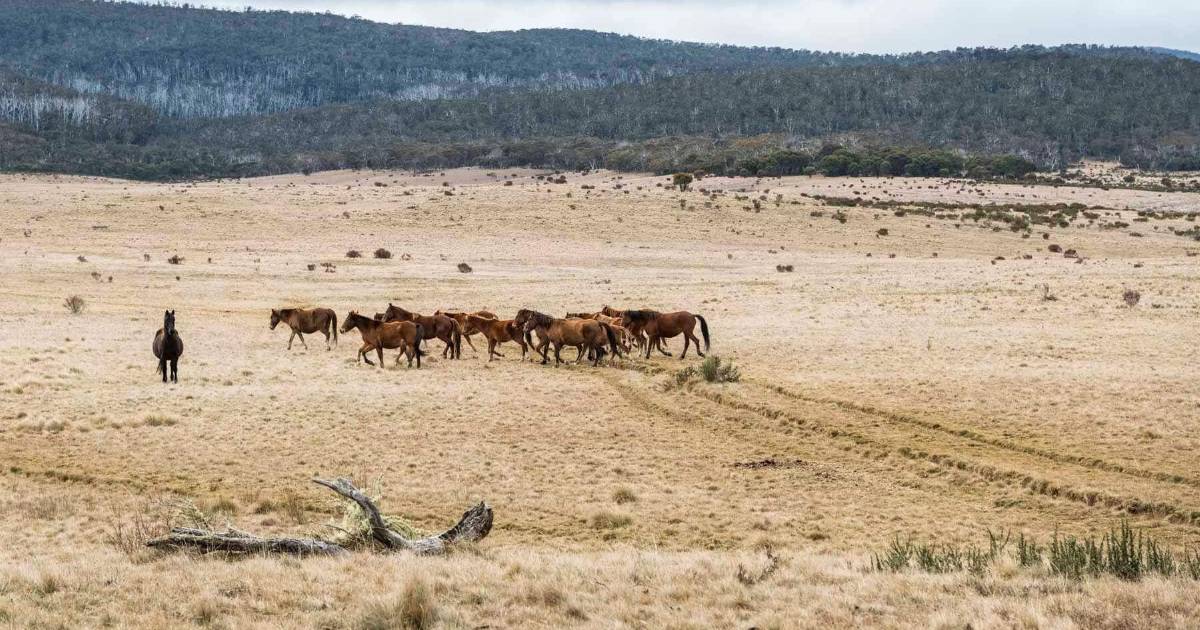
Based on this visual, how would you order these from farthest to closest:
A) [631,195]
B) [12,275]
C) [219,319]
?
1. [631,195]
2. [12,275]
3. [219,319]

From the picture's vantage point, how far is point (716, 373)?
21.9 m

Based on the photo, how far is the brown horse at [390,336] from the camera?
24453 millimetres

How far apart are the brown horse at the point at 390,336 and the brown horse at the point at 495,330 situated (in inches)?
69.1

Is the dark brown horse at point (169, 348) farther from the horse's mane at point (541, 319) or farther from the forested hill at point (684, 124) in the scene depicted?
the forested hill at point (684, 124)

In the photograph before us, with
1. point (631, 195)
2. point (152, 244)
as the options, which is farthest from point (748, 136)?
point (152, 244)

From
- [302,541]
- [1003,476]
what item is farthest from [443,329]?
[302,541]

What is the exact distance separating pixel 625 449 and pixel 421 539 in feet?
20.2

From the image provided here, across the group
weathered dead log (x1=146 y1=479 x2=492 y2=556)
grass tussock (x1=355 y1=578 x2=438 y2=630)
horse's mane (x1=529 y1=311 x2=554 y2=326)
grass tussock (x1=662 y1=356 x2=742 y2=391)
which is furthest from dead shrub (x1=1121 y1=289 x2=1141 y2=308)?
grass tussock (x1=355 y1=578 x2=438 y2=630)

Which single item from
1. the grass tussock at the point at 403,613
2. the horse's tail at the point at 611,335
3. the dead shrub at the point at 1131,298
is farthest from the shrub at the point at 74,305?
the dead shrub at the point at 1131,298

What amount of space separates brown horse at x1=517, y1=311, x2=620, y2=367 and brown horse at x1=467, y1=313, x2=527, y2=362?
56cm

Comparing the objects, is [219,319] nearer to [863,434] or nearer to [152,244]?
[863,434]

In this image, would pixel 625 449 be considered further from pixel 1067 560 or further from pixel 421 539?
pixel 1067 560

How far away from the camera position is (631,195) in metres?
80.9

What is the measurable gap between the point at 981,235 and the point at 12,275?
5348cm
